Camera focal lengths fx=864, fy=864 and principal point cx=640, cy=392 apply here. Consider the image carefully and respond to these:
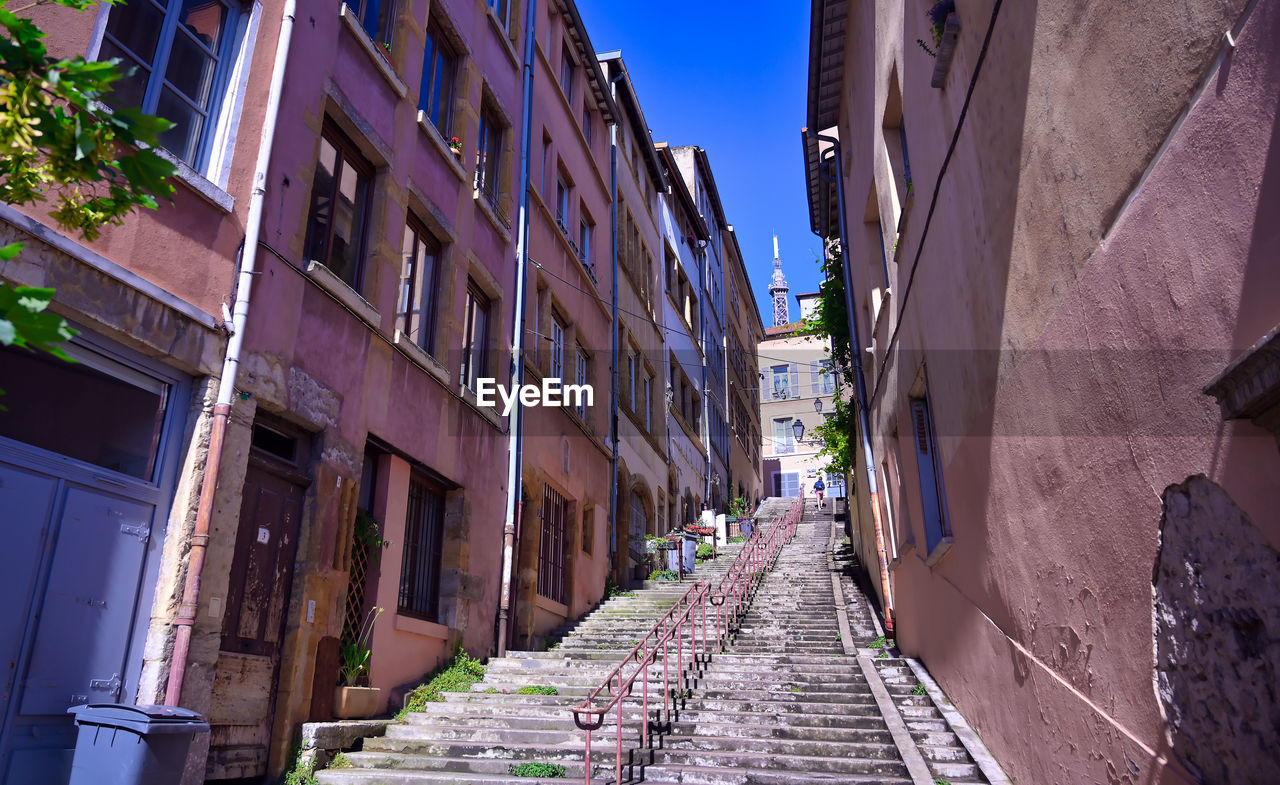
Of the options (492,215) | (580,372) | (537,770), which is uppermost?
(492,215)

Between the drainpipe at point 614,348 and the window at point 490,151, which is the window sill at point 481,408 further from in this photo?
the drainpipe at point 614,348

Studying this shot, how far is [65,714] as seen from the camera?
532cm

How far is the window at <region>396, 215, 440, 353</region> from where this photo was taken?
1002 cm

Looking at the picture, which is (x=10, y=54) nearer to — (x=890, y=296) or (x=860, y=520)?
(x=890, y=296)

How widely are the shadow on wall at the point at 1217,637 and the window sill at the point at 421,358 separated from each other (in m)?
7.52

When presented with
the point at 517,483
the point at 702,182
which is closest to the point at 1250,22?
the point at 517,483

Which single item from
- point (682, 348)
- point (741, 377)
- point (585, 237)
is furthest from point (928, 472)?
point (741, 377)

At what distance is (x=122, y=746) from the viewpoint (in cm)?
474

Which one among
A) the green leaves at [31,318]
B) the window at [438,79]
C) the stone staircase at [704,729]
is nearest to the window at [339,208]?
the window at [438,79]

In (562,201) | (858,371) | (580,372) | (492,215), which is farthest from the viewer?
(562,201)

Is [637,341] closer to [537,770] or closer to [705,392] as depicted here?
[705,392]

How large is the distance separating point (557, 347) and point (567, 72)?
20.6 feet

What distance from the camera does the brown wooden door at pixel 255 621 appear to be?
646cm

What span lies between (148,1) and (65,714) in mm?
5068
